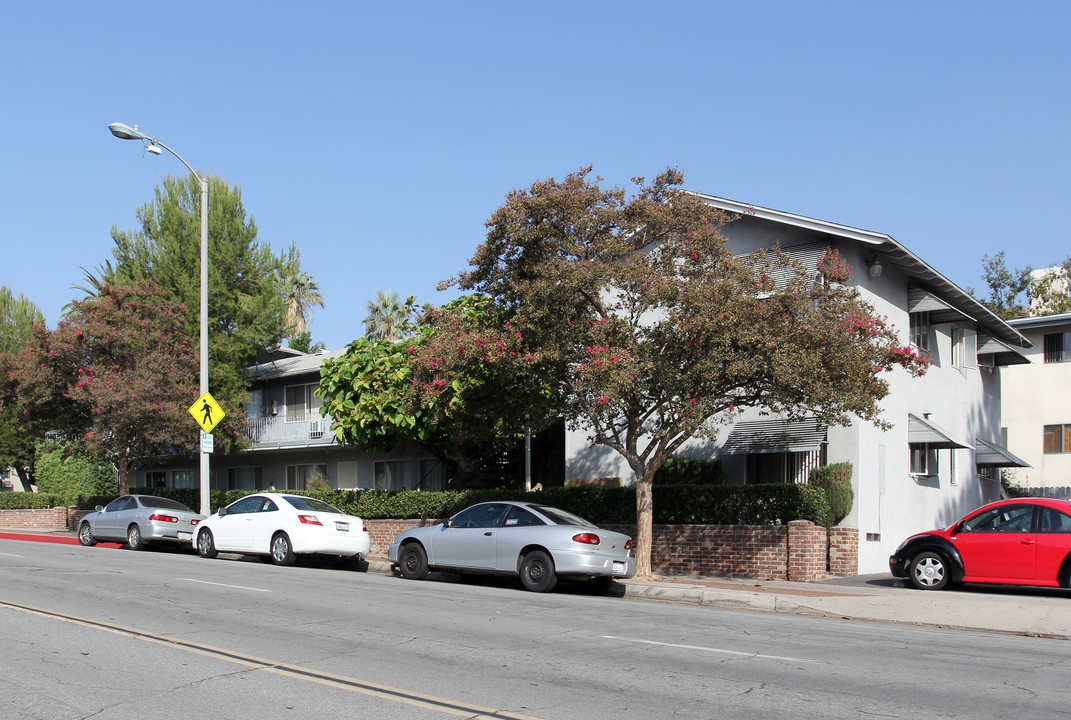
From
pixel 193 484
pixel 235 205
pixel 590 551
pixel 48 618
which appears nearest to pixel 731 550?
pixel 590 551

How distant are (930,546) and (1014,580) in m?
1.39

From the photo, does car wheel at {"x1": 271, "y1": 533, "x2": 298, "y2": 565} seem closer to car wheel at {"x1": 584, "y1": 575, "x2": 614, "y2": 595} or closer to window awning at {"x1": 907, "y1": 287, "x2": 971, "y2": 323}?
car wheel at {"x1": 584, "y1": 575, "x2": 614, "y2": 595}

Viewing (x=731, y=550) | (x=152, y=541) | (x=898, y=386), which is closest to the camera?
(x=731, y=550)

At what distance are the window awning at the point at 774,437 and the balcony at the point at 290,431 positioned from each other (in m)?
14.9

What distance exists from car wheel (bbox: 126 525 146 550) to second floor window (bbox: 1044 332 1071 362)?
104 ft

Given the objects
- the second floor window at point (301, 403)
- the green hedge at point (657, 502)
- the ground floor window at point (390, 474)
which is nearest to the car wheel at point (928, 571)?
the green hedge at point (657, 502)

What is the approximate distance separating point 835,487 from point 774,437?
1.79m

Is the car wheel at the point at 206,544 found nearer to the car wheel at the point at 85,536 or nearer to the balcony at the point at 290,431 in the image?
the car wheel at the point at 85,536

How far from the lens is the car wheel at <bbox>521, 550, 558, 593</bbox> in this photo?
49.2 ft

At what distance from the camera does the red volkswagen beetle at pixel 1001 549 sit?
14891mm

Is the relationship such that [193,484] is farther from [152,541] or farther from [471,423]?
[471,423]

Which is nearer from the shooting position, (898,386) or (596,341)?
(596,341)

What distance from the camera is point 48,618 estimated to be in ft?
35.3

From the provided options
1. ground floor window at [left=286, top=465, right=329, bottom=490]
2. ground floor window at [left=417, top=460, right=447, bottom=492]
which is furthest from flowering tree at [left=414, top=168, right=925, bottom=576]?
ground floor window at [left=286, top=465, right=329, bottom=490]
